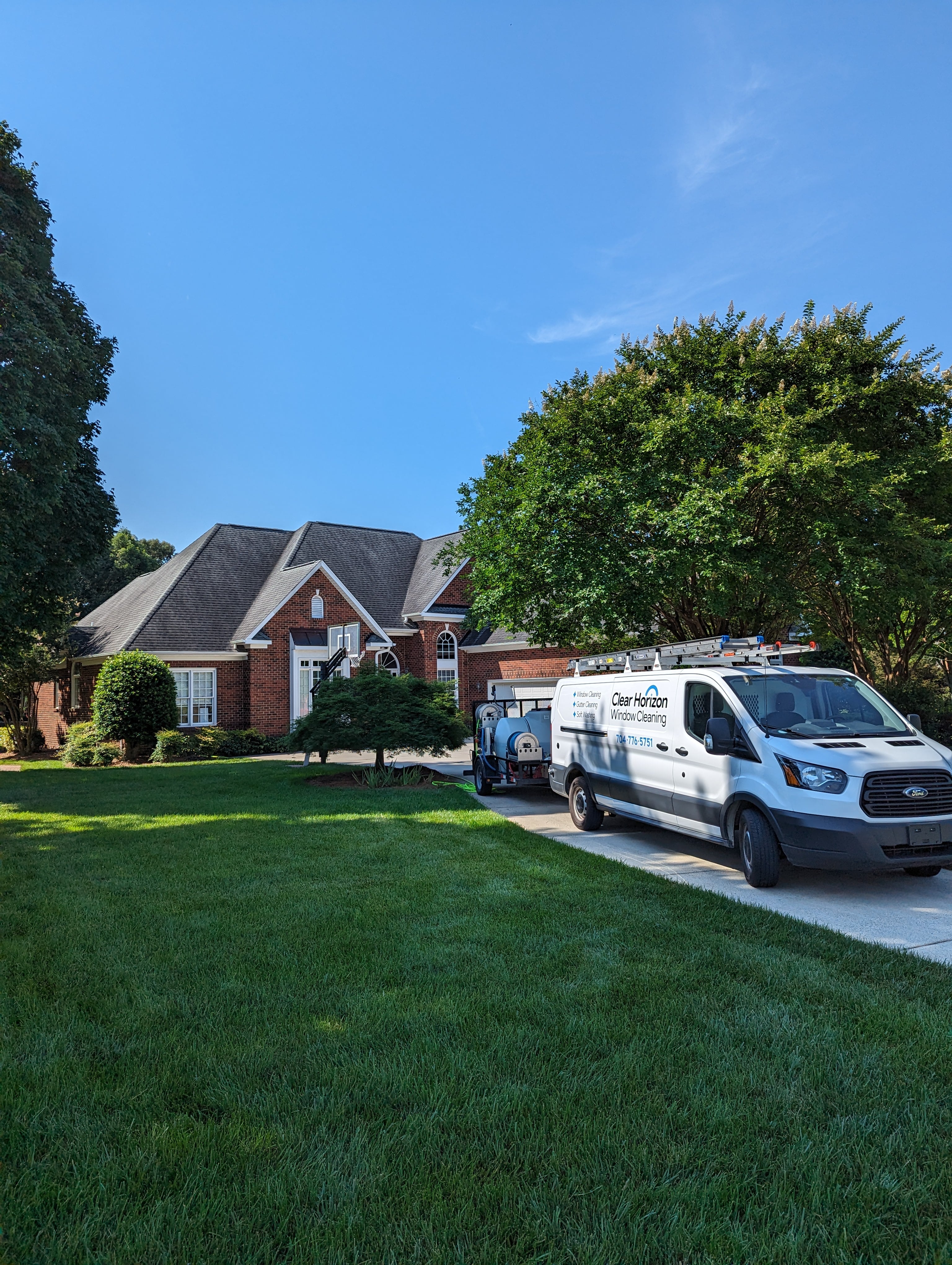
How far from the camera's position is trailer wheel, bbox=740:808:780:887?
24.3 feet

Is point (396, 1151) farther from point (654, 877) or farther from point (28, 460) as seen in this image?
point (28, 460)

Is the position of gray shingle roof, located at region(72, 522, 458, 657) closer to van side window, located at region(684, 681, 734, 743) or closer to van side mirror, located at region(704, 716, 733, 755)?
van side window, located at region(684, 681, 734, 743)

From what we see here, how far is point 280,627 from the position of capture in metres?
28.5

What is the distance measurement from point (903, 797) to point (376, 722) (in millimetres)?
10201

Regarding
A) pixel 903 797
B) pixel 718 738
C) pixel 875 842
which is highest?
pixel 718 738

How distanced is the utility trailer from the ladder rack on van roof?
86.4 inches

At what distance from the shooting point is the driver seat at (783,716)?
7.81m

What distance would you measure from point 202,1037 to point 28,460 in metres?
12.2

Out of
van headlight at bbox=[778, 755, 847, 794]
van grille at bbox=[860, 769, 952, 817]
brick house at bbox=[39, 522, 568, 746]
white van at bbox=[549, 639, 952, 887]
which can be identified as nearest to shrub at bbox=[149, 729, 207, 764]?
brick house at bbox=[39, 522, 568, 746]

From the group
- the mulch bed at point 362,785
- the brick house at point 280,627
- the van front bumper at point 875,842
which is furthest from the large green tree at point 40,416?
the van front bumper at point 875,842

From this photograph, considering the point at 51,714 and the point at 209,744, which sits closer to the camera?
the point at 209,744

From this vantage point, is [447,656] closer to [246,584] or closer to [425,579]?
[425,579]

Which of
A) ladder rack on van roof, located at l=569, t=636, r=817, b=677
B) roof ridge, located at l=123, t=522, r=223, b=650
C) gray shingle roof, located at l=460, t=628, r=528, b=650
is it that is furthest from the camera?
gray shingle roof, located at l=460, t=628, r=528, b=650

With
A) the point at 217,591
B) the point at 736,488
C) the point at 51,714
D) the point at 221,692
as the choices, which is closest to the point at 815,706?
the point at 736,488
